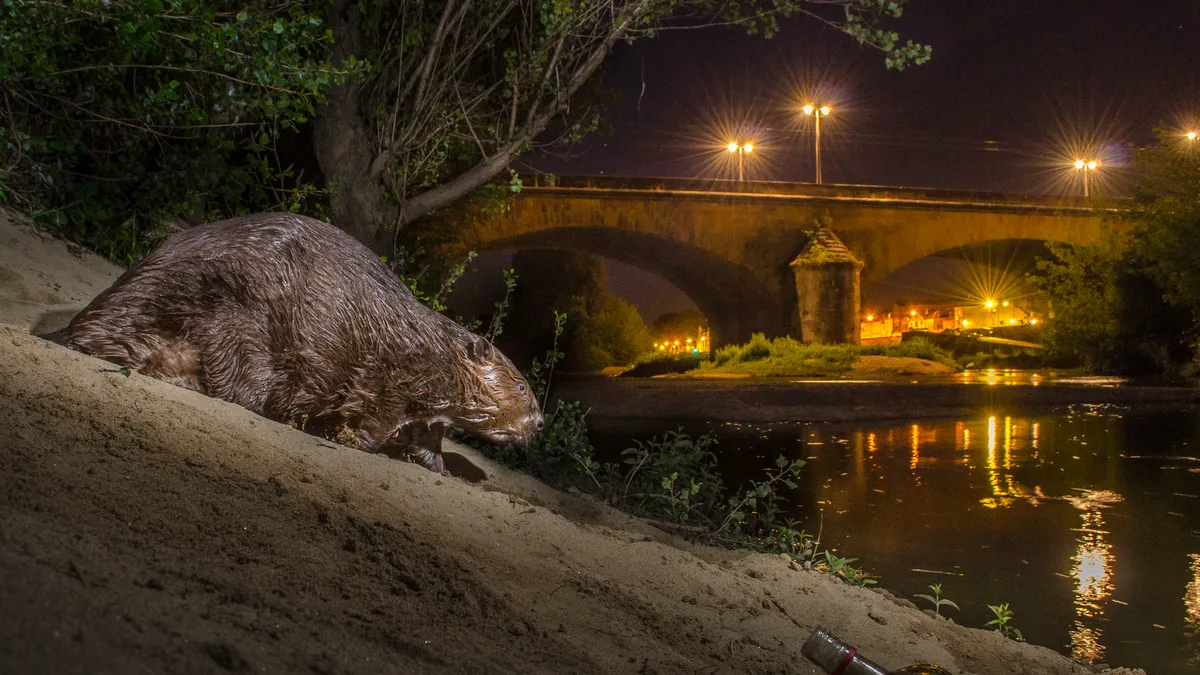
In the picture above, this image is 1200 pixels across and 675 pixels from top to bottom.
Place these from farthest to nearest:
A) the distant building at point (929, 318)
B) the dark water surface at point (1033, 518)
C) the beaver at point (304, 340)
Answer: the distant building at point (929, 318) → the dark water surface at point (1033, 518) → the beaver at point (304, 340)

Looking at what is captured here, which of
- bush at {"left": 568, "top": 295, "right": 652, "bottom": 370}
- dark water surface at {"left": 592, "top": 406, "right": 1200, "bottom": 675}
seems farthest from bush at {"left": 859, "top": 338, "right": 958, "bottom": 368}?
dark water surface at {"left": 592, "top": 406, "right": 1200, "bottom": 675}

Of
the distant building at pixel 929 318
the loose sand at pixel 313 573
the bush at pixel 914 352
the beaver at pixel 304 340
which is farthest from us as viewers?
the distant building at pixel 929 318

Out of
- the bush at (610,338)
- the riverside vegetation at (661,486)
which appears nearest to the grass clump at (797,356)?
the bush at (610,338)

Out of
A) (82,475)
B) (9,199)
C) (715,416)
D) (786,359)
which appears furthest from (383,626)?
(786,359)

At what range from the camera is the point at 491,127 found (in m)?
9.23

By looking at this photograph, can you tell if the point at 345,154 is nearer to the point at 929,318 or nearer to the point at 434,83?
the point at 434,83

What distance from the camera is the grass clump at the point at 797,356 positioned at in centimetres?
2994

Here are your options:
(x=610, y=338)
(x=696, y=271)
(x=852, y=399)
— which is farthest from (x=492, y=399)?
(x=610, y=338)

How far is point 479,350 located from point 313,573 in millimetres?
2472

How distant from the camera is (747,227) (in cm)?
3781

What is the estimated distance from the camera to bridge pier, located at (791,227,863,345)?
36.7m

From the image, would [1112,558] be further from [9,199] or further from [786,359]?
[786,359]

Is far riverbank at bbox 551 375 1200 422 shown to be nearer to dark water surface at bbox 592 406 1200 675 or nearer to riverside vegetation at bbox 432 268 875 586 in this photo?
dark water surface at bbox 592 406 1200 675

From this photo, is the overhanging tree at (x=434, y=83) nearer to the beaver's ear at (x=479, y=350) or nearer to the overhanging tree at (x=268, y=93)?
the overhanging tree at (x=268, y=93)
